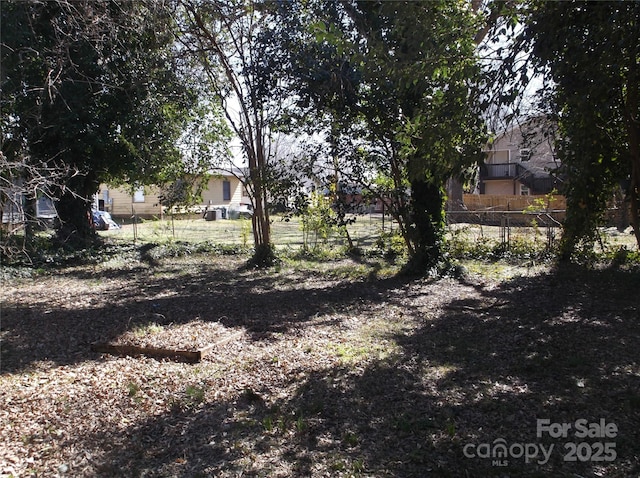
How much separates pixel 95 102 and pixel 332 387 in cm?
1164

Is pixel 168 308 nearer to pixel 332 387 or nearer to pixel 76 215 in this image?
pixel 332 387

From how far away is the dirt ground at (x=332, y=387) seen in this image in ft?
11.6

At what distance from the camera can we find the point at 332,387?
188 inches

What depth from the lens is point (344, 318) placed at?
7609 mm

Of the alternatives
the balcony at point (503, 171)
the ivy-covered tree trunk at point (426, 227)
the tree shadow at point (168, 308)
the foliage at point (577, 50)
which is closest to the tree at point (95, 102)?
the tree shadow at point (168, 308)

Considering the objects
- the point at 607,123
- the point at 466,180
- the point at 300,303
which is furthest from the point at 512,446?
the point at 607,123

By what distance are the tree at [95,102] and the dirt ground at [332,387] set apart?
17.9 feet

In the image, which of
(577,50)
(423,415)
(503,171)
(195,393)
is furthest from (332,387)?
(503,171)

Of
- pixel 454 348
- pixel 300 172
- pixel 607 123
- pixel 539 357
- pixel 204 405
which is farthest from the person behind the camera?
pixel 300 172

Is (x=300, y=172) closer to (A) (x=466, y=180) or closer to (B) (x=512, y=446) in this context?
(A) (x=466, y=180)

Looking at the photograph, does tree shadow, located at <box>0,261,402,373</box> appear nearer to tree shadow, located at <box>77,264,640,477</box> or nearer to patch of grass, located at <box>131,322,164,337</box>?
patch of grass, located at <box>131,322,164,337</box>

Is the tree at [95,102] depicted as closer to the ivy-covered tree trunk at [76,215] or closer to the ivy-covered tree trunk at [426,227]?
the ivy-covered tree trunk at [76,215]

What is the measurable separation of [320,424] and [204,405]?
1084mm

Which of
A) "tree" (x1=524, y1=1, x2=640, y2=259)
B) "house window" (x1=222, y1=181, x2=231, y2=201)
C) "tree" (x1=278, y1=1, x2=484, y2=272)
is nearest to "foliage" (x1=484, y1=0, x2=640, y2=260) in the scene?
"tree" (x1=524, y1=1, x2=640, y2=259)
